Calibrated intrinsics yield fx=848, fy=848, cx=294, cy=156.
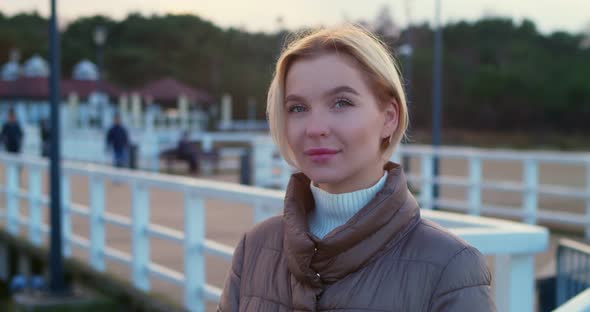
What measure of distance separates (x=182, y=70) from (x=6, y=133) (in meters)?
55.1

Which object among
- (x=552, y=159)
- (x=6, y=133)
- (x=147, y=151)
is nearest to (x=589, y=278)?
(x=552, y=159)

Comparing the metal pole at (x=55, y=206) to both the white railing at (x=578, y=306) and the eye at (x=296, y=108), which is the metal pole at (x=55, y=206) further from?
the white railing at (x=578, y=306)

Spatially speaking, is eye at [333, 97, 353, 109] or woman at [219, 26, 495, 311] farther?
eye at [333, 97, 353, 109]

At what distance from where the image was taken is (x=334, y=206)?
181 centimetres

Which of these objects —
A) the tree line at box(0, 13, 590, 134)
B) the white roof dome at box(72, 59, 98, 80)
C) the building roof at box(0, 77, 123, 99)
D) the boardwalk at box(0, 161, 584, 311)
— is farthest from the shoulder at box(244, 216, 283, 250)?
the white roof dome at box(72, 59, 98, 80)

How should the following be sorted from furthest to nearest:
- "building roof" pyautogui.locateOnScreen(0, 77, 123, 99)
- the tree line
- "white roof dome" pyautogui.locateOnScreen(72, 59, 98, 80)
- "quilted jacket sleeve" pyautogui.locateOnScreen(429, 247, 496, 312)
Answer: the tree line
"white roof dome" pyautogui.locateOnScreen(72, 59, 98, 80)
"building roof" pyautogui.locateOnScreen(0, 77, 123, 99)
"quilted jacket sleeve" pyautogui.locateOnScreen(429, 247, 496, 312)

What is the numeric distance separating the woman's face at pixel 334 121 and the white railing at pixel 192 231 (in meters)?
1.33

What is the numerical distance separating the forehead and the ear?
9cm

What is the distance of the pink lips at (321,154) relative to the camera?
1767 millimetres

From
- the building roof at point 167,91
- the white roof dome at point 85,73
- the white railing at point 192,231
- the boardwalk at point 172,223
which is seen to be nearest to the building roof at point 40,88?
the white roof dome at point 85,73

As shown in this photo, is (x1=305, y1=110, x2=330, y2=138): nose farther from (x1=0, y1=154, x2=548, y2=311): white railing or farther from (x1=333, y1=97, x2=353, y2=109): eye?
(x1=0, y1=154, x2=548, y2=311): white railing

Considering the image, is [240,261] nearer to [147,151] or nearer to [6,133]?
[6,133]

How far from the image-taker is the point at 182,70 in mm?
75438

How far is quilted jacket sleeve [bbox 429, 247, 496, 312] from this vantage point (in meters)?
1.57
